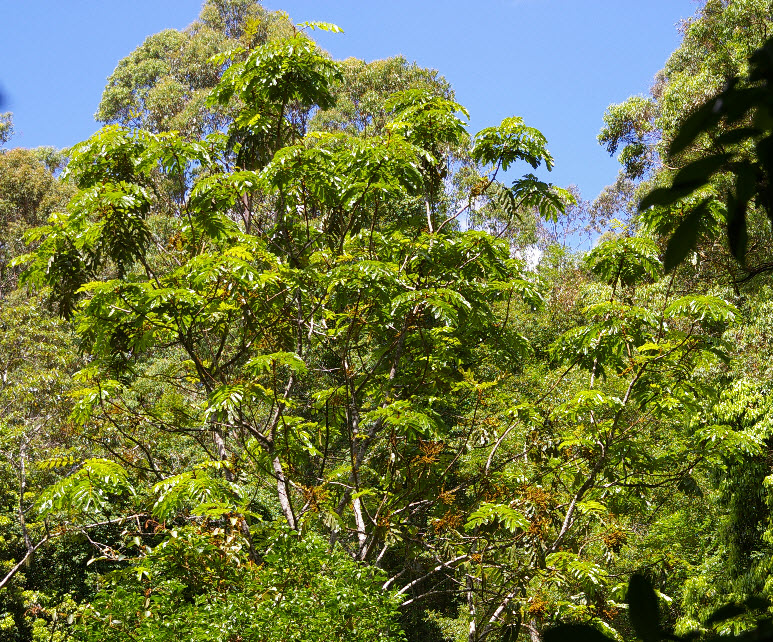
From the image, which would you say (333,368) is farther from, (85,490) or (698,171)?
(698,171)

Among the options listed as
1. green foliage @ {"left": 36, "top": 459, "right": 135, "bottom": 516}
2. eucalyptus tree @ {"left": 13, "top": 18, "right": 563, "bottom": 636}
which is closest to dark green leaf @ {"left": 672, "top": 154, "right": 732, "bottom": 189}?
eucalyptus tree @ {"left": 13, "top": 18, "right": 563, "bottom": 636}

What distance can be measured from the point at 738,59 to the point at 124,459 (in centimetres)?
1254

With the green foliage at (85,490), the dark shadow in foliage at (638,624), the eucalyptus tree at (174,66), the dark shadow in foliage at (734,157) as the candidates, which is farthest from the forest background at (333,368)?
the eucalyptus tree at (174,66)

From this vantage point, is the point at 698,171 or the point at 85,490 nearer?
the point at 698,171

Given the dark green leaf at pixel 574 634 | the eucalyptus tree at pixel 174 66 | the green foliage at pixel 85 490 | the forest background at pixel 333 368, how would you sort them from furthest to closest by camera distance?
the eucalyptus tree at pixel 174 66 → the forest background at pixel 333 368 → the green foliage at pixel 85 490 → the dark green leaf at pixel 574 634

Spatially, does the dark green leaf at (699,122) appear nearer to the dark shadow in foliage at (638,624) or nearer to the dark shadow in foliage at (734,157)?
the dark shadow in foliage at (734,157)

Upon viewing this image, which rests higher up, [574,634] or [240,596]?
[574,634]

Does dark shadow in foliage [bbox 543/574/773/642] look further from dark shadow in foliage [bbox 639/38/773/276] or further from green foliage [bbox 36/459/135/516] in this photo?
green foliage [bbox 36/459/135/516]

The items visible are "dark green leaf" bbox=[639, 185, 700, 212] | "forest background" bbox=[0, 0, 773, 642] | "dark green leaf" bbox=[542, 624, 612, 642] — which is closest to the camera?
"dark green leaf" bbox=[542, 624, 612, 642]

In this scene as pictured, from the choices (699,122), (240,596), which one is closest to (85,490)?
(240,596)

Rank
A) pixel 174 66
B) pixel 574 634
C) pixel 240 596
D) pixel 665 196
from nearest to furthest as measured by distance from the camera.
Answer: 1. pixel 574 634
2. pixel 665 196
3. pixel 240 596
4. pixel 174 66

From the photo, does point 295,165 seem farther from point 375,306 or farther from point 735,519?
point 735,519

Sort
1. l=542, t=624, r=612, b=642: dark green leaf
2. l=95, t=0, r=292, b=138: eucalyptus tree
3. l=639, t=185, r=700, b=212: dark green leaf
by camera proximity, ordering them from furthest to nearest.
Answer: l=95, t=0, r=292, b=138: eucalyptus tree → l=639, t=185, r=700, b=212: dark green leaf → l=542, t=624, r=612, b=642: dark green leaf

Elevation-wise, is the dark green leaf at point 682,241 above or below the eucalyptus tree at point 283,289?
below
